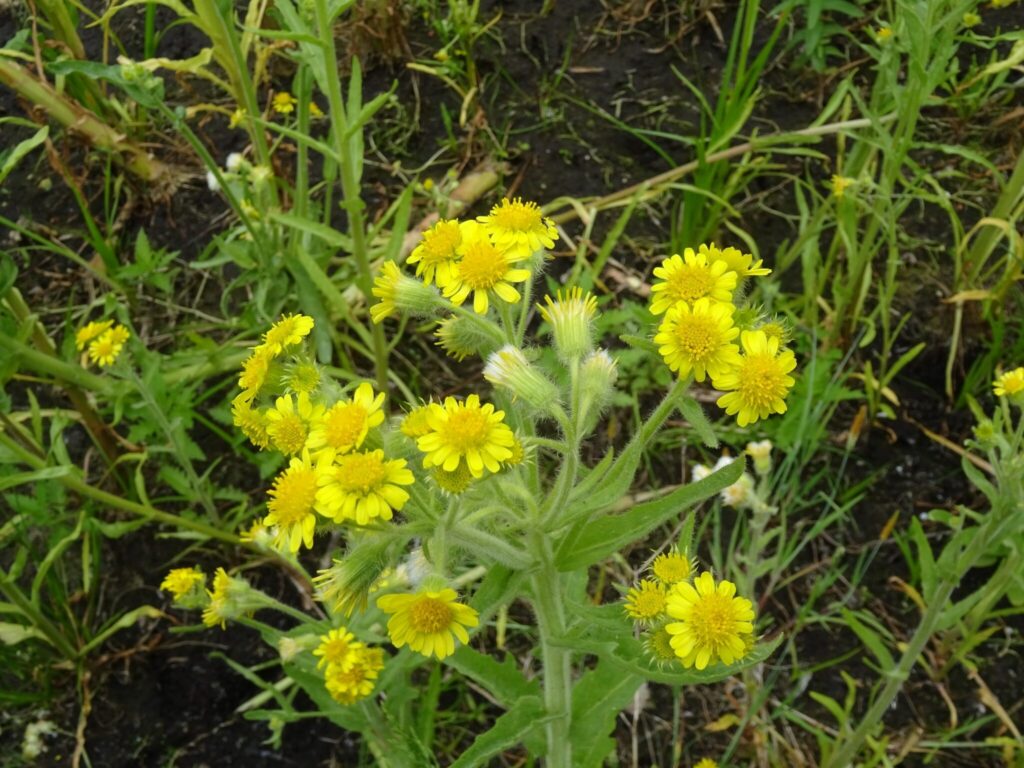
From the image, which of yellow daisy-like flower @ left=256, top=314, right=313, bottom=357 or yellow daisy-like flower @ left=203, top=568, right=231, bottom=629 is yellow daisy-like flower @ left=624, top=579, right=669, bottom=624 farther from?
yellow daisy-like flower @ left=203, top=568, right=231, bottom=629

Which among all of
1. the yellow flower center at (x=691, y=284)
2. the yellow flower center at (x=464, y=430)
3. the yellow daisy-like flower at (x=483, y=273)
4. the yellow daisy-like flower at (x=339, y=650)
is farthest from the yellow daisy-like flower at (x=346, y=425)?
the yellow daisy-like flower at (x=339, y=650)

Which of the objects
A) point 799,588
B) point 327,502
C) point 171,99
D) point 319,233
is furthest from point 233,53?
point 799,588

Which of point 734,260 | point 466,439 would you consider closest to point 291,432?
point 466,439

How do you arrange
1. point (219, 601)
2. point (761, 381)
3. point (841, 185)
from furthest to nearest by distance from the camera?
point (841, 185), point (219, 601), point (761, 381)

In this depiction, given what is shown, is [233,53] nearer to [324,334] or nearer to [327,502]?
[324,334]

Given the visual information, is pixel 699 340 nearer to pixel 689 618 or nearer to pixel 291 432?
pixel 689 618

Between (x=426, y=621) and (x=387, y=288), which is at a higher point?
(x=387, y=288)
